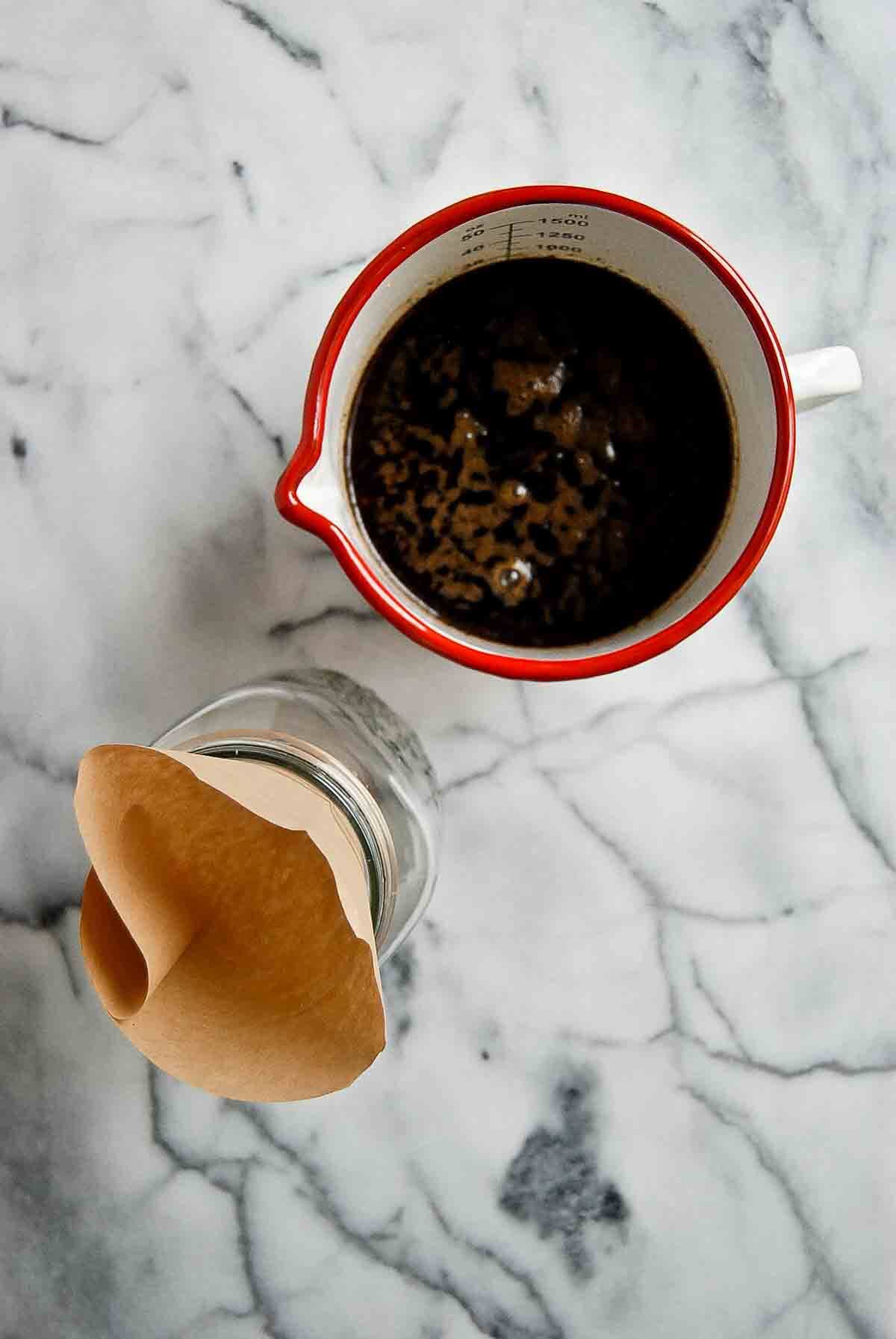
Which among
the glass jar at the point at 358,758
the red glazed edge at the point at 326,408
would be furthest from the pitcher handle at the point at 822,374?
the glass jar at the point at 358,758

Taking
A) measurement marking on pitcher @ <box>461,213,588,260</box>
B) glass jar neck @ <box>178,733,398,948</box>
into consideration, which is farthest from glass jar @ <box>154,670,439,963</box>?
measurement marking on pitcher @ <box>461,213,588,260</box>

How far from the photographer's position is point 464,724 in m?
0.64

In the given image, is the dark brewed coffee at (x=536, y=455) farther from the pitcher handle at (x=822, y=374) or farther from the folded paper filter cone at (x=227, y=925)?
the folded paper filter cone at (x=227, y=925)

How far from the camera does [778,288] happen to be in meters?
0.65

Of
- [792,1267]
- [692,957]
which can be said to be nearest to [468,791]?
[692,957]

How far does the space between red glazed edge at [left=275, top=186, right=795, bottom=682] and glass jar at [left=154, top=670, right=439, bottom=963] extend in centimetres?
9

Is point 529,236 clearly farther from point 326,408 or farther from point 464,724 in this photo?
point 464,724

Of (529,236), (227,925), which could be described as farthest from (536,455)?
(227,925)

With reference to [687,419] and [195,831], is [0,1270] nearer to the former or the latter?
[195,831]

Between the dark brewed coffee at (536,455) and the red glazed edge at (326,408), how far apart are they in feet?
0.18

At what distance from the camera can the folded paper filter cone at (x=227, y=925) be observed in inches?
17.0

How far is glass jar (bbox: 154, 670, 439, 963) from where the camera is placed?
549mm

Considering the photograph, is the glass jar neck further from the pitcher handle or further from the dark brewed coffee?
the pitcher handle

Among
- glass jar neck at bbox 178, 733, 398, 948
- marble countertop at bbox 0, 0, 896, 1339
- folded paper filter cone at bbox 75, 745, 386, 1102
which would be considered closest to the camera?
folded paper filter cone at bbox 75, 745, 386, 1102
